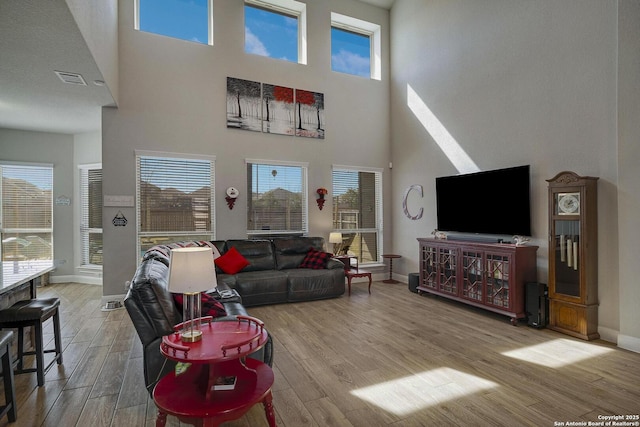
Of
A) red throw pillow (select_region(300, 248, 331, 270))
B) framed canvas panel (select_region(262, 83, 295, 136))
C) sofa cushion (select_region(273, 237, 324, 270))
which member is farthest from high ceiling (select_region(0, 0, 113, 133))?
red throw pillow (select_region(300, 248, 331, 270))

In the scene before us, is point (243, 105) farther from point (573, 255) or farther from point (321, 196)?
point (573, 255)

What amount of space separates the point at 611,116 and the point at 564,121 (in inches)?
18.9

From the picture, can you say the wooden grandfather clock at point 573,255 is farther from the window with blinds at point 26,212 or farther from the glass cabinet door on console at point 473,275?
the window with blinds at point 26,212

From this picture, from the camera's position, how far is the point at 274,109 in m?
6.20

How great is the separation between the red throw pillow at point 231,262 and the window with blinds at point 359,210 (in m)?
2.13

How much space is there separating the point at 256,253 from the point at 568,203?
4.36 m

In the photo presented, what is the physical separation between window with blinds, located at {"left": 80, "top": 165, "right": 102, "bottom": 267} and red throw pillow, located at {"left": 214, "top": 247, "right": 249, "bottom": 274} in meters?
3.16

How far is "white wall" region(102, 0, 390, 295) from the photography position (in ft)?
17.0

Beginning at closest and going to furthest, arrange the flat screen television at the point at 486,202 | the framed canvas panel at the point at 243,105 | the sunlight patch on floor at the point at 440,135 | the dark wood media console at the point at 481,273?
the dark wood media console at the point at 481,273 < the flat screen television at the point at 486,202 < the sunlight patch on floor at the point at 440,135 < the framed canvas panel at the point at 243,105

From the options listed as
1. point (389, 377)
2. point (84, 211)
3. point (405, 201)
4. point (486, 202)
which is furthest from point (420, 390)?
point (84, 211)

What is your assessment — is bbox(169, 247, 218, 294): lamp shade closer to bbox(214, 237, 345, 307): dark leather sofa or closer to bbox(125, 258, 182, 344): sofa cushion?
bbox(125, 258, 182, 344): sofa cushion

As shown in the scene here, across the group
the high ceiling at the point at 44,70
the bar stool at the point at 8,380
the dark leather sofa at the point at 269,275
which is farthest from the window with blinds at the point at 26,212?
the bar stool at the point at 8,380

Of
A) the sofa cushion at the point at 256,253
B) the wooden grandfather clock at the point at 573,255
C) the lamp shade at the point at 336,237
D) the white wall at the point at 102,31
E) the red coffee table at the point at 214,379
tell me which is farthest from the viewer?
the lamp shade at the point at 336,237

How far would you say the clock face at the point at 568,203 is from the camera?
3658 mm
